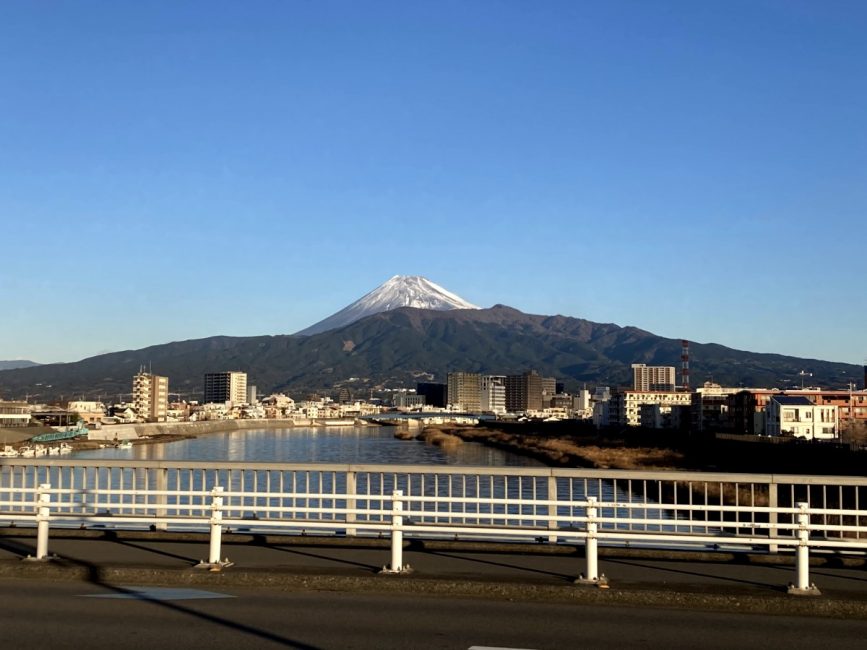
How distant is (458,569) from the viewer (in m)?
12.0

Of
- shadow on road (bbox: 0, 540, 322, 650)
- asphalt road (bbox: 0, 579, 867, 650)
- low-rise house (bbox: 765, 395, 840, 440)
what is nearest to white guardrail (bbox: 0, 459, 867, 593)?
shadow on road (bbox: 0, 540, 322, 650)

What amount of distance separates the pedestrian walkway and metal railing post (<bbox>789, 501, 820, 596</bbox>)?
16 cm

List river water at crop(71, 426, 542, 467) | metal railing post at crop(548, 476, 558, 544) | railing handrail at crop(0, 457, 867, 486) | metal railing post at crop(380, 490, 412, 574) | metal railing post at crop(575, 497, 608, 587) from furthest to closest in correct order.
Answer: river water at crop(71, 426, 542, 467), railing handrail at crop(0, 457, 867, 486), metal railing post at crop(548, 476, 558, 544), metal railing post at crop(380, 490, 412, 574), metal railing post at crop(575, 497, 608, 587)

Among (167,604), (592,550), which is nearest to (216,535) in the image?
(167,604)

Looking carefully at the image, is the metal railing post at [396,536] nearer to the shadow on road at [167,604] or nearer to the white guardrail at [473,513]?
the white guardrail at [473,513]

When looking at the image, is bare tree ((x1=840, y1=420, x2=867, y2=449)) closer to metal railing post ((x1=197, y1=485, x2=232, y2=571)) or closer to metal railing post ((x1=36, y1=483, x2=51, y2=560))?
metal railing post ((x1=197, y1=485, x2=232, y2=571))

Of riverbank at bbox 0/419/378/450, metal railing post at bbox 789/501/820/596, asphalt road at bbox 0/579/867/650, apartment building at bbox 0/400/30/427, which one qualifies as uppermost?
metal railing post at bbox 789/501/820/596

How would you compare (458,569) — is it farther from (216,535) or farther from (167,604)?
(167,604)

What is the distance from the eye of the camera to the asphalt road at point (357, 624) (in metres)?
8.73

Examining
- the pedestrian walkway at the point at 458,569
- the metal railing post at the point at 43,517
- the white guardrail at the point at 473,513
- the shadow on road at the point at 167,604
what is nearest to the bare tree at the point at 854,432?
the white guardrail at the point at 473,513

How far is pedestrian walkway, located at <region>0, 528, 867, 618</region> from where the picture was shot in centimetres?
1052

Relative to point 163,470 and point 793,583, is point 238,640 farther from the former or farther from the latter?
point 163,470

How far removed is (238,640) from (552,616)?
3.18 m

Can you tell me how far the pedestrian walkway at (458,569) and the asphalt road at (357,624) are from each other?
20cm
